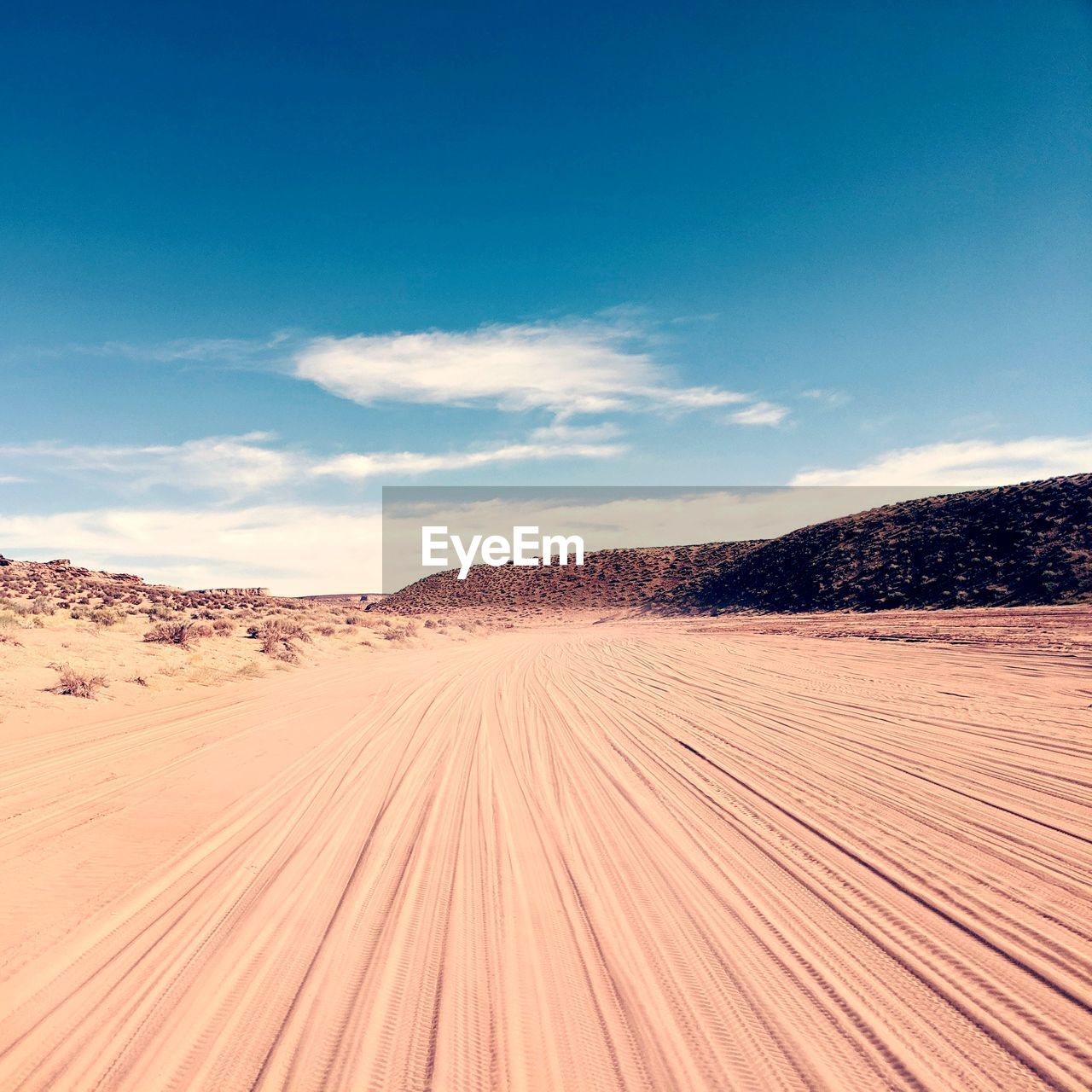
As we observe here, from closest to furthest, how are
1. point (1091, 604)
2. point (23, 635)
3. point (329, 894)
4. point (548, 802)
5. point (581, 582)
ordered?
1. point (329, 894)
2. point (548, 802)
3. point (23, 635)
4. point (1091, 604)
5. point (581, 582)

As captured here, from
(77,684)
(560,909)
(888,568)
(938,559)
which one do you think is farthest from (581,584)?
(560,909)

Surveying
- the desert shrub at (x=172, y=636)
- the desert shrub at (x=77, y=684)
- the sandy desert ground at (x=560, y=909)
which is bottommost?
the sandy desert ground at (x=560, y=909)

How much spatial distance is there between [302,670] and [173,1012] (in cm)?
1556

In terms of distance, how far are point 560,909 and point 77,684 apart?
11.1m

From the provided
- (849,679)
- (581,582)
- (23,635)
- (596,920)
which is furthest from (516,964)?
(581,582)

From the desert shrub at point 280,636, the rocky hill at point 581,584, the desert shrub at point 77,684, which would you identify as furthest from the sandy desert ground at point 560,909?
the rocky hill at point 581,584

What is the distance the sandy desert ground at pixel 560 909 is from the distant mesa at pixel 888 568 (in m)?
26.0

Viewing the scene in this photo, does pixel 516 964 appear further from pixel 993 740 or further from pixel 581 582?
pixel 581 582

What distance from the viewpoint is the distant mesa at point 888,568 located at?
31172 millimetres

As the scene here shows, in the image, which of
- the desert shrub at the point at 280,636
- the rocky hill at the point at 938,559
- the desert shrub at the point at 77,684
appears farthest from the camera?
the rocky hill at the point at 938,559

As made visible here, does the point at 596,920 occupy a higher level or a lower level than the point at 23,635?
lower

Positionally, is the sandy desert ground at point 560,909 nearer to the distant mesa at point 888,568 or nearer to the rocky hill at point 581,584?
the distant mesa at point 888,568

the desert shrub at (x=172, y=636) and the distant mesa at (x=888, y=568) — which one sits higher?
the distant mesa at (x=888, y=568)

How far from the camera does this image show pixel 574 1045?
2.90 meters
